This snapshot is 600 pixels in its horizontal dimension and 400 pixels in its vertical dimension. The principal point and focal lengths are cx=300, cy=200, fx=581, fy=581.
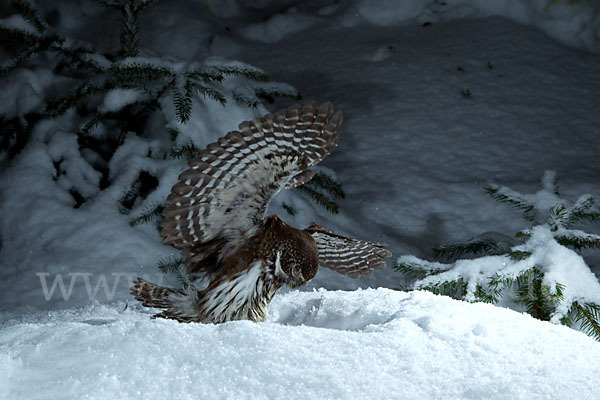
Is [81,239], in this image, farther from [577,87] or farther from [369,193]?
[577,87]

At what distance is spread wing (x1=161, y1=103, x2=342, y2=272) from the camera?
1729mm

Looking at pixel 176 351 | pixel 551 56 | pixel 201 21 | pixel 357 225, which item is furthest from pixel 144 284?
pixel 551 56

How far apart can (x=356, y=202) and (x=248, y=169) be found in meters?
2.21

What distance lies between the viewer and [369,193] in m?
3.95

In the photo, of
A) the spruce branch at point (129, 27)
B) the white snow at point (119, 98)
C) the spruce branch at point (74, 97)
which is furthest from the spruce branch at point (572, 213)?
the spruce branch at point (129, 27)

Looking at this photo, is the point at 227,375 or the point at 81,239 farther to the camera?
the point at 81,239

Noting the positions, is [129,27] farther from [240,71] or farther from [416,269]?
[416,269]

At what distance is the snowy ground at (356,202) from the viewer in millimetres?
1121

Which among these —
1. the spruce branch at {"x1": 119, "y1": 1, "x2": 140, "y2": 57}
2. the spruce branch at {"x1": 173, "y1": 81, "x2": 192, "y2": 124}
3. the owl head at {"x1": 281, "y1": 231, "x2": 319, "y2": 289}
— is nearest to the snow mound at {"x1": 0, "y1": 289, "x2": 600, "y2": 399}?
the owl head at {"x1": 281, "y1": 231, "x2": 319, "y2": 289}

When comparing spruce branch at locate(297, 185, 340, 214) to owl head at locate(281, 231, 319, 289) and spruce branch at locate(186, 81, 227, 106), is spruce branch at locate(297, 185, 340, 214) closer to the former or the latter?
spruce branch at locate(186, 81, 227, 106)

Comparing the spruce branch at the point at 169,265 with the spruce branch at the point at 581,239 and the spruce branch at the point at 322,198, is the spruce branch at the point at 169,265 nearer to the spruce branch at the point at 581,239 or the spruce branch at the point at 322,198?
the spruce branch at the point at 322,198

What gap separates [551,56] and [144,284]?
3905 mm

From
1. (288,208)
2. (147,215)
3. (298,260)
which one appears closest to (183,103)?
(147,215)

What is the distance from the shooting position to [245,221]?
1910 mm
